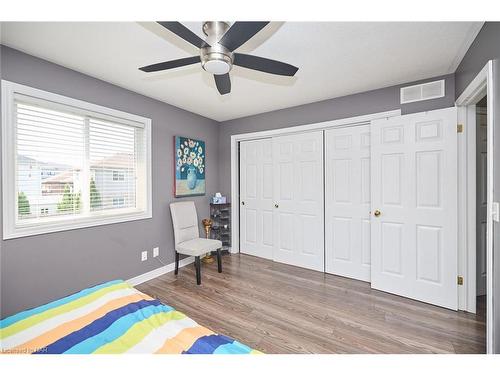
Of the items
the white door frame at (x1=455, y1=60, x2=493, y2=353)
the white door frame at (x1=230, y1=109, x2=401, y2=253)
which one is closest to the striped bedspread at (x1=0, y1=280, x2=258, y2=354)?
the white door frame at (x1=455, y1=60, x2=493, y2=353)

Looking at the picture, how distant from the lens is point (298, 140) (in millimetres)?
3404

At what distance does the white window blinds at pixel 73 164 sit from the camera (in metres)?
2.03

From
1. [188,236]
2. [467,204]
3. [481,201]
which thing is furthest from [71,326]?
[481,201]

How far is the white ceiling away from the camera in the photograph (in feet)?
5.43

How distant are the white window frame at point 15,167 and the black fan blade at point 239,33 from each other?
1.91 m

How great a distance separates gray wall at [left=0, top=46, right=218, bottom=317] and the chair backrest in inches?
7.8

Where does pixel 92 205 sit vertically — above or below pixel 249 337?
above

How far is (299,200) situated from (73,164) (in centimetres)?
289

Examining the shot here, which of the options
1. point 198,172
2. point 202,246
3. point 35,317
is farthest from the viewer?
point 198,172

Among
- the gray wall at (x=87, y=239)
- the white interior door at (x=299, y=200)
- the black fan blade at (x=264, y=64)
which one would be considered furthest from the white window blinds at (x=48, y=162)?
the white interior door at (x=299, y=200)

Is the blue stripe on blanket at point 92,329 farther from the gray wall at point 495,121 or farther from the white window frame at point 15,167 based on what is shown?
the gray wall at point 495,121
